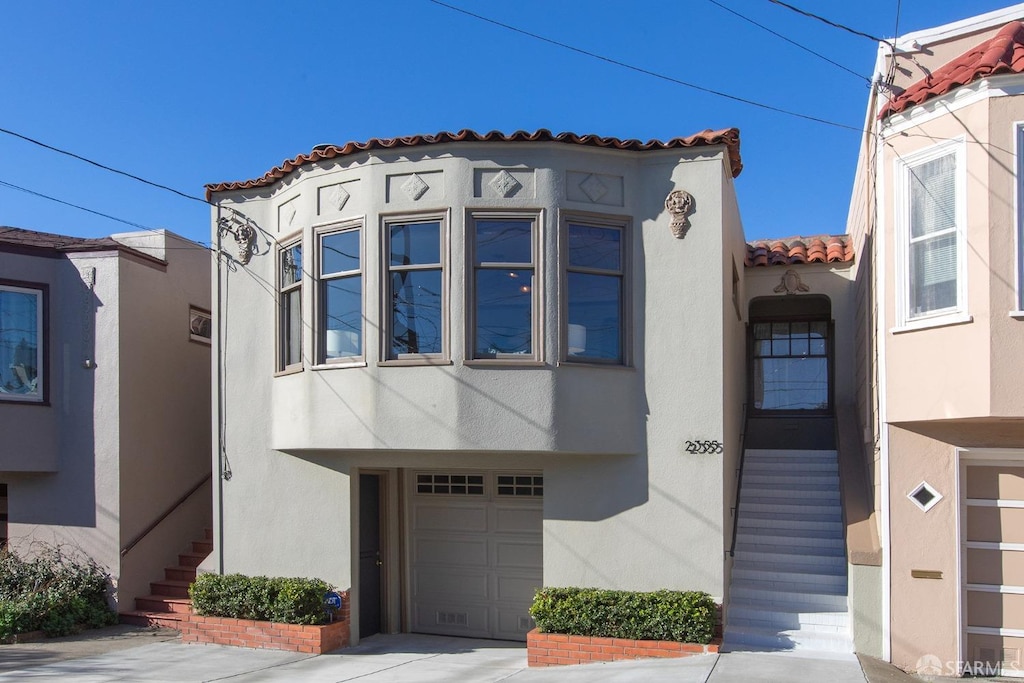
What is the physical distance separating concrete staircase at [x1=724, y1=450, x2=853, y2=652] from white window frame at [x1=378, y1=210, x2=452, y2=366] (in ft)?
14.0

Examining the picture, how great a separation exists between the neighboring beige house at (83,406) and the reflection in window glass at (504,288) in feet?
19.7

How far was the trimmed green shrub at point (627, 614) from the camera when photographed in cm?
932

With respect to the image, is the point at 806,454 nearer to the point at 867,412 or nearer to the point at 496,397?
the point at 867,412

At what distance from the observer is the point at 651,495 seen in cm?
1005

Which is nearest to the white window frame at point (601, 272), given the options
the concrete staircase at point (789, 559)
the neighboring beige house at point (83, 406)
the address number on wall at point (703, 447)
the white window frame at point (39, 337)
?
the address number on wall at point (703, 447)

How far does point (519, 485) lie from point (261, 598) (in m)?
3.52

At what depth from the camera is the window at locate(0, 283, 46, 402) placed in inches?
507

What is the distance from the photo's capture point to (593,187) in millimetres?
10312

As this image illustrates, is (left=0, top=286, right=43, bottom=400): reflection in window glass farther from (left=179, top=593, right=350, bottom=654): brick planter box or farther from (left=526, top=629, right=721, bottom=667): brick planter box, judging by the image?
(left=526, top=629, right=721, bottom=667): brick planter box

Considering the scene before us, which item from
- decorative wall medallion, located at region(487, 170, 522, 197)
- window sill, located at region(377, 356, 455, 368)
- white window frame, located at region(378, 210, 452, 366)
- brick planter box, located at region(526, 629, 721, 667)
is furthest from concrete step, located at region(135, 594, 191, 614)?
decorative wall medallion, located at region(487, 170, 522, 197)

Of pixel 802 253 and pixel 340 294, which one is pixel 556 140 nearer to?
pixel 340 294

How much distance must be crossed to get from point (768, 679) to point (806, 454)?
517 centimetres

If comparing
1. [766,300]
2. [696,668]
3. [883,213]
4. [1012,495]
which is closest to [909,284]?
[883,213]

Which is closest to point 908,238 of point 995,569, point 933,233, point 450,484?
point 933,233
